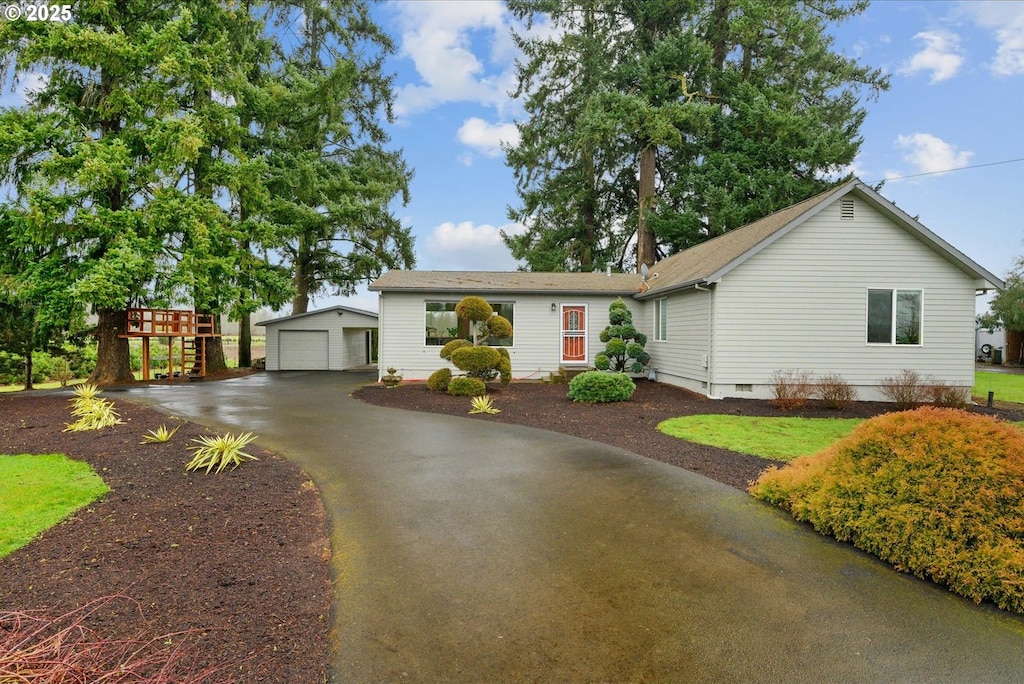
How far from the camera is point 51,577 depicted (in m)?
3.36

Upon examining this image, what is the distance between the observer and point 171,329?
17.8m

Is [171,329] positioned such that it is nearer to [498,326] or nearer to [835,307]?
[498,326]

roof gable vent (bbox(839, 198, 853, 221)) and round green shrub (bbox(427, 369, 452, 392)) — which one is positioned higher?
roof gable vent (bbox(839, 198, 853, 221))

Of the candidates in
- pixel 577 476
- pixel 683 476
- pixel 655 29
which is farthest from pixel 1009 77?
pixel 577 476

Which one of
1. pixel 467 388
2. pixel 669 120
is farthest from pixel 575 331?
pixel 669 120

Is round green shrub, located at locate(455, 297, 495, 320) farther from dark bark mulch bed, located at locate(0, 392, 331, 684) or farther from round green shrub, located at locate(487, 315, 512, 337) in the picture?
dark bark mulch bed, located at locate(0, 392, 331, 684)

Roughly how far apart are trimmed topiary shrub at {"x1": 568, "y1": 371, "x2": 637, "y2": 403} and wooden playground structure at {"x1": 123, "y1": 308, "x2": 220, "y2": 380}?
578 inches

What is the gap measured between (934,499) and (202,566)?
18.0 feet

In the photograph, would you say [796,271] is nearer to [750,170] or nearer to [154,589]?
[750,170]

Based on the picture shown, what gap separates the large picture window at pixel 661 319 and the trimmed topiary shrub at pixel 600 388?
463 cm

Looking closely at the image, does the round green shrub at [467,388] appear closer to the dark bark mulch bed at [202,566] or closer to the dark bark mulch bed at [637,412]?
the dark bark mulch bed at [637,412]

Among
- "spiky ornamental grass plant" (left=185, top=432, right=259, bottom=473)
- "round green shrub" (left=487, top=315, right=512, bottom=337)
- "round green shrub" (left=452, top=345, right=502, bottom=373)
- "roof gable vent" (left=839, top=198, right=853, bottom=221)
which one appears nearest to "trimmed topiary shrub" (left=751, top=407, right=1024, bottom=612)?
"spiky ornamental grass plant" (left=185, top=432, right=259, bottom=473)

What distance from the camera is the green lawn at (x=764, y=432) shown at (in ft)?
24.7

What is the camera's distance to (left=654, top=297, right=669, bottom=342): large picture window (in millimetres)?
15688
